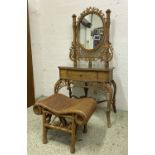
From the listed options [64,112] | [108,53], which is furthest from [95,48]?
[64,112]

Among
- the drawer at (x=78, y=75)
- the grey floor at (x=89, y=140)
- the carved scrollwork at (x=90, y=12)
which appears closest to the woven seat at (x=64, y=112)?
the grey floor at (x=89, y=140)

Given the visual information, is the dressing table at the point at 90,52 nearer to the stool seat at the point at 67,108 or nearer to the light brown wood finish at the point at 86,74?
the light brown wood finish at the point at 86,74

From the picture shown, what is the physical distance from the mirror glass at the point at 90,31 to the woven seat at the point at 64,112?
1.03 m

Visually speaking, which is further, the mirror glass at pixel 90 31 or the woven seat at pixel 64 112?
the mirror glass at pixel 90 31

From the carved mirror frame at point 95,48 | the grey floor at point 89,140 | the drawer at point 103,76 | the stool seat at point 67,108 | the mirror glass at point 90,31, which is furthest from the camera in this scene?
the mirror glass at point 90,31

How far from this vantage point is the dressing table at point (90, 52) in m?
2.45

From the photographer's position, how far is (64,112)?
1753 millimetres

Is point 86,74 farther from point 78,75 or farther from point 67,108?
point 67,108

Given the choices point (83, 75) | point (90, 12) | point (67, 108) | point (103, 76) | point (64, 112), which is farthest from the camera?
point (90, 12)

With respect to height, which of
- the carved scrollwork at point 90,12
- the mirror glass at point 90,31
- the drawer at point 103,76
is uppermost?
the carved scrollwork at point 90,12

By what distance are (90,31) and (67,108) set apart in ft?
4.43

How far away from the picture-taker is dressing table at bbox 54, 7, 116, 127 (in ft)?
8.04

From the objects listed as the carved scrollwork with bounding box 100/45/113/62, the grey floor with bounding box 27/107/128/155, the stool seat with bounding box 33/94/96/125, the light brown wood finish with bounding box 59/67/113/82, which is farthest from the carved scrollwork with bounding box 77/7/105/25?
the grey floor with bounding box 27/107/128/155
